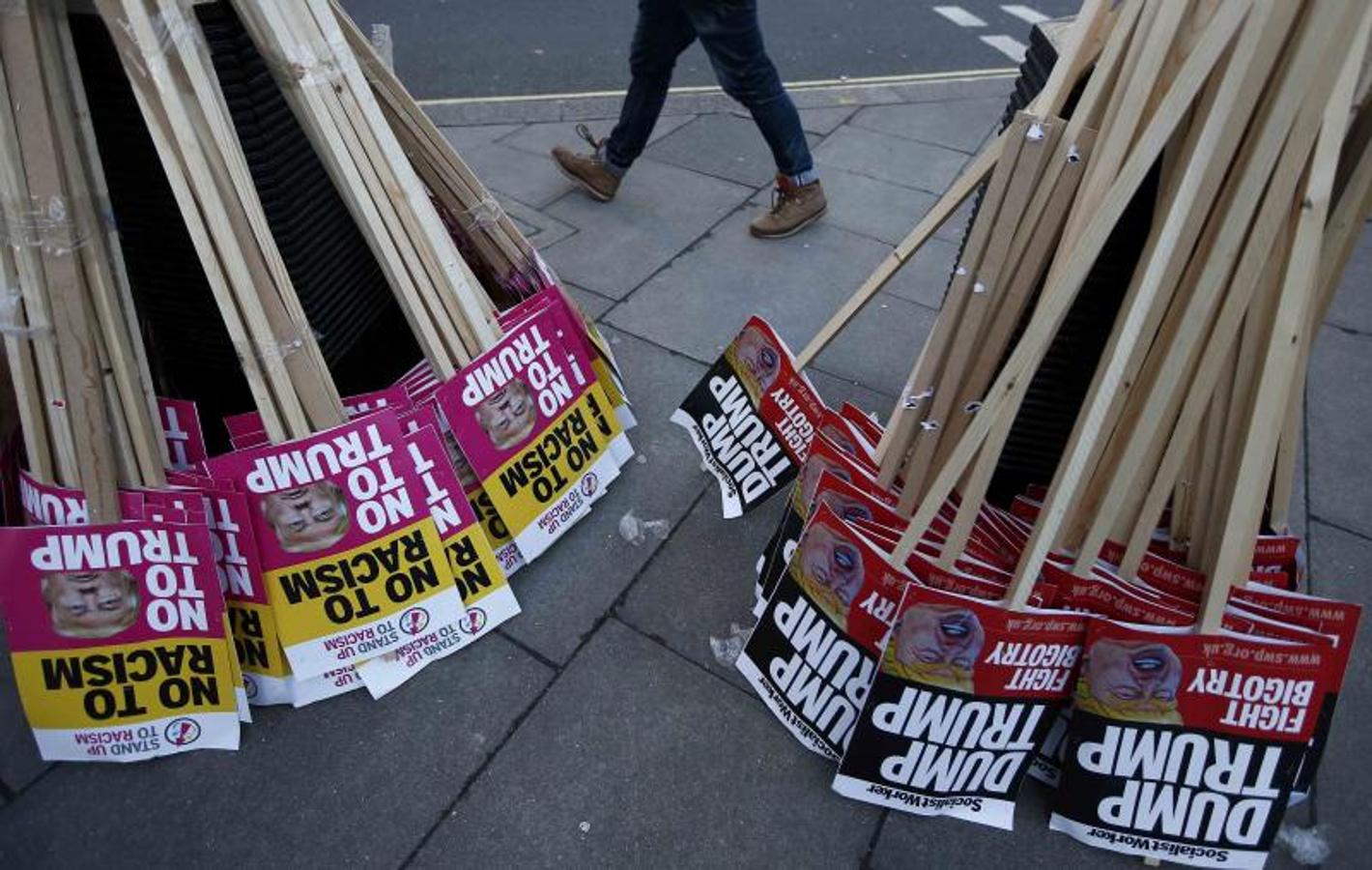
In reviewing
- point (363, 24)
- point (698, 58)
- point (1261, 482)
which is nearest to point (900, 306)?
point (1261, 482)

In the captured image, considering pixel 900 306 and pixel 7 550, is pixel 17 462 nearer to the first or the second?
pixel 7 550

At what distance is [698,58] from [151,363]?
16.4 ft

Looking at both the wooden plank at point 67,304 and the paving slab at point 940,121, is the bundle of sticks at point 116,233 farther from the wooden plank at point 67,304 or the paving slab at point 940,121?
the paving slab at point 940,121

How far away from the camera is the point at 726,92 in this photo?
3.89 metres

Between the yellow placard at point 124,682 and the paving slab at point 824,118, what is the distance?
4432 millimetres

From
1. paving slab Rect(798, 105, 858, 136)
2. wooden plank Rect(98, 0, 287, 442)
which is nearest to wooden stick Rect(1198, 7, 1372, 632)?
wooden plank Rect(98, 0, 287, 442)

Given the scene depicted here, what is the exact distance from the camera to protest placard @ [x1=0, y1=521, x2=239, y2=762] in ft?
5.99

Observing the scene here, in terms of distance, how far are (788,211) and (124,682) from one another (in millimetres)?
3159

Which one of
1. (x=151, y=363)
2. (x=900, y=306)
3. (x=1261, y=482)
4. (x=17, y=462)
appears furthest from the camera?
(x=900, y=306)

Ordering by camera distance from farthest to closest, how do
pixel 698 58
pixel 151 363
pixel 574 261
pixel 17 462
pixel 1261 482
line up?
pixel 698 58, pixel 574 261, pixel 151 363, pixel 17 462, pixel 1261 482

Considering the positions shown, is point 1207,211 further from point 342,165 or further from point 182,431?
point 182,431

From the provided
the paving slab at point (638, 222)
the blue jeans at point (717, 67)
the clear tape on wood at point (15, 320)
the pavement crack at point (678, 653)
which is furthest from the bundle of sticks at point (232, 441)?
the blue jeans at point (717, 67)

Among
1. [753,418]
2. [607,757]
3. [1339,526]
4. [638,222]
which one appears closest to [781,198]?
[638,222]

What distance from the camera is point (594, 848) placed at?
181cm
